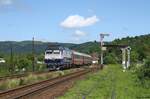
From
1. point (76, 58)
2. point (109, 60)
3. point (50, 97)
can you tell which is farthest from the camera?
point (109, 60)

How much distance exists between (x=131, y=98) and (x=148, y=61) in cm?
2081

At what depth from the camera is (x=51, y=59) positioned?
2403 inches

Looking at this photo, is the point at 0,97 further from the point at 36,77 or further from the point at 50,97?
the point at 36,77

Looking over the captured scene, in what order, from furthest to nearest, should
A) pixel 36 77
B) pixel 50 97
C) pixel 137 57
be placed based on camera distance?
1. pixel 137 57
2. pixel 36 77
3. pixel 50 97

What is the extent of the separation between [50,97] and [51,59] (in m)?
38.1

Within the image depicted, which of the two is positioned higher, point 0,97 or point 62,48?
point 62,48

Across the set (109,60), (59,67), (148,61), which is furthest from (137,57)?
(148,61)

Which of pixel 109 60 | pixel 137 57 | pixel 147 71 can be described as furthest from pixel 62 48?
pixel 109 60

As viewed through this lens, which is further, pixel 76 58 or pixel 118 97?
pixel 76 58

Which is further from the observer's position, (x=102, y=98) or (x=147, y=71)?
(x=147, y=71)

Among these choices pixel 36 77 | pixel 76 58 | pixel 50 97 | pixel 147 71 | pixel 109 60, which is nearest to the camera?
pixel 50 97

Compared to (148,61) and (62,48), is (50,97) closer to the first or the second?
(148,61)

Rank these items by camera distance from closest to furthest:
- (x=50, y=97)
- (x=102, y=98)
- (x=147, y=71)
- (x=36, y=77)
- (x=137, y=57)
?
(x=102, y=98), (x=50, y=97), (x=147, y=71), (x=36, y=77), (x=137, y=57)

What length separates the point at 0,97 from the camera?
70.9ft
